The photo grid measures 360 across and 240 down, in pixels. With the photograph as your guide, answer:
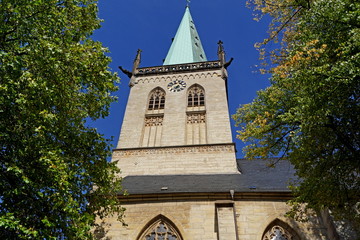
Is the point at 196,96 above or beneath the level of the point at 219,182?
above

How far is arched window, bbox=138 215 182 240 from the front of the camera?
9430mm

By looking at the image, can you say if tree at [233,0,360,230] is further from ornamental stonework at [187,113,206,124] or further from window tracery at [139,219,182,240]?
ornamental stonework at [187,113,206,124]

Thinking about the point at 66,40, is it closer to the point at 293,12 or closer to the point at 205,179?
the point at 293,12

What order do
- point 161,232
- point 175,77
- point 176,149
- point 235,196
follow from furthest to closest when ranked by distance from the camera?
point 175,77 → point 176,149 → point 235,196 → point 161,232

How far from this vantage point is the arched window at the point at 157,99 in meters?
19.9

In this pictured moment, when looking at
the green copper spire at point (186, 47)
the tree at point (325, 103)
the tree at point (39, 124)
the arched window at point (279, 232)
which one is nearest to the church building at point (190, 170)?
the arched window at point (279, 232)

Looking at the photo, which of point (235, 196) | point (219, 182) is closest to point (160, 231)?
point (235, 196)

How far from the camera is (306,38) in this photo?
661cm

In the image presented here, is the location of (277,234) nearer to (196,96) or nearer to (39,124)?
(39,124)

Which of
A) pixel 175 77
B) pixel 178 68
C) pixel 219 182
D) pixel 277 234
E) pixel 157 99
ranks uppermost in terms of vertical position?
pixel 178 68

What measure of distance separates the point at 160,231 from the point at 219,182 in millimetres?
3611

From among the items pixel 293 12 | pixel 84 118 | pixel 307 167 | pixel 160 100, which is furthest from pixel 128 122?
pixel 307 167

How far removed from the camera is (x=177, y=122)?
717 inches

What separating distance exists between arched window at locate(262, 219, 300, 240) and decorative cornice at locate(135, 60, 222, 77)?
14.7 metres
